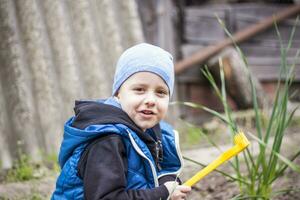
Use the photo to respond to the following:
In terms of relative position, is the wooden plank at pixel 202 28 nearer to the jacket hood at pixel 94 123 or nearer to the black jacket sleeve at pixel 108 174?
the jacket hood at pixel 94 123

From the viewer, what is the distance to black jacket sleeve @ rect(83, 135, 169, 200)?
1.56m

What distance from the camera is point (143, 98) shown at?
1.76 metres

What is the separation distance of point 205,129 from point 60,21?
2237 millimetres

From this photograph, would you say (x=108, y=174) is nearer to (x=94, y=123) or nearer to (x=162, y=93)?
(x=94, y=123)

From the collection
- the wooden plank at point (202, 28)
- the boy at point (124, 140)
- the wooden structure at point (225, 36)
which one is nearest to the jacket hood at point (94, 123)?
the boy at point (124, 140)

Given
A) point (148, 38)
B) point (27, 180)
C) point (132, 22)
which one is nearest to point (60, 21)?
point (132, 22)

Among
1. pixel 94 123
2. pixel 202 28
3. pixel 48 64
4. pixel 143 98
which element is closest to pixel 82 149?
pixel 94 123

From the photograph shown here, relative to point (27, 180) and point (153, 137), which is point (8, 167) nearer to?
point (27, 180)

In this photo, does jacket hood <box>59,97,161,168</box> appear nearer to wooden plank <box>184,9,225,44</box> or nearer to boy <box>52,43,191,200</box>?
boy <box>52,43,191,200</box>

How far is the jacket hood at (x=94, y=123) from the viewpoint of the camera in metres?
1.66

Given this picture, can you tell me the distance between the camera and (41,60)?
126 inches

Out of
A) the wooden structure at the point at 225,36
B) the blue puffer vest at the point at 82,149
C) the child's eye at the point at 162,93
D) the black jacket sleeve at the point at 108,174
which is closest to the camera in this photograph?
the black jacket sleeve at the point at 108,174

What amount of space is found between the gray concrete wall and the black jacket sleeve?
1405 mm

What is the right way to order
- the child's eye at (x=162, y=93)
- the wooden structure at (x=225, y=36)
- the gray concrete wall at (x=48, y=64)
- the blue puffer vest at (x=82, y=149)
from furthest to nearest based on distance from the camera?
the wooden structure at (x=225, y=36) < the gray concrete wall at (x=48, y=64) < the child's eye at (x=162, y=93) < the blue puffer vest at (x=82, y=149)
